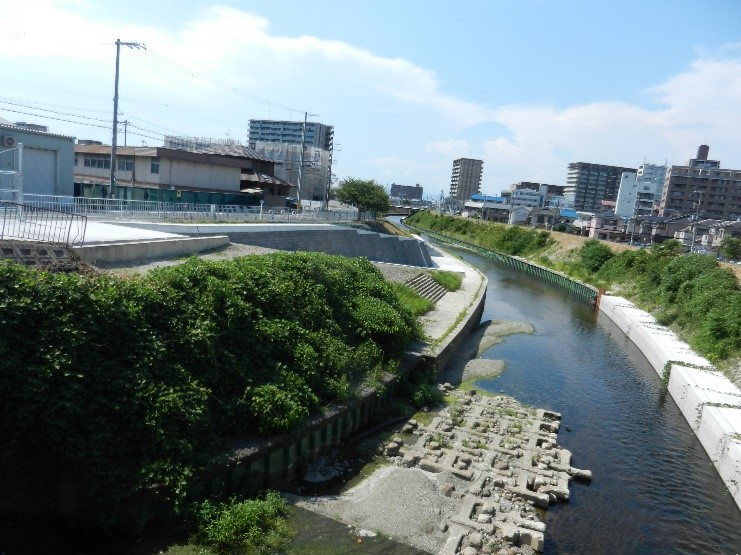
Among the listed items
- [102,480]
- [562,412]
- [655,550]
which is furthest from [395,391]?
[102,480]

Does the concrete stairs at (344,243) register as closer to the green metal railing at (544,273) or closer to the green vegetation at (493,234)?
the green metal railing at (544,273)

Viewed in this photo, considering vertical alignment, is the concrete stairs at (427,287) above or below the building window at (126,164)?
below

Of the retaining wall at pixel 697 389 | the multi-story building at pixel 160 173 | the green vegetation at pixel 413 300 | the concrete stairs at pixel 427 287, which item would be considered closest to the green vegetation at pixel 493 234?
the retaining wall at pixel 697 389

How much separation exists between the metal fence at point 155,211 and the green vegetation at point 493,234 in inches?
1348

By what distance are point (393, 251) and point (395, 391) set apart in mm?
28215

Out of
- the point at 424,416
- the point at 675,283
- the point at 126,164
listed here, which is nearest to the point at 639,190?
the point at 675,283

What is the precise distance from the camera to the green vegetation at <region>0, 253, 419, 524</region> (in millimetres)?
9445

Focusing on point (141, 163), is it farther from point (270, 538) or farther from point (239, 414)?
point (270, 538)

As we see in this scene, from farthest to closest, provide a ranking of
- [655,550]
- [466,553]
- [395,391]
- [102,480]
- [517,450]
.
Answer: [395,391] < [517,450] < [655,550] < [466,553] < [102,480]

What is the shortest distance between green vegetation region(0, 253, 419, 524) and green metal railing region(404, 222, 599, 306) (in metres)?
36.0

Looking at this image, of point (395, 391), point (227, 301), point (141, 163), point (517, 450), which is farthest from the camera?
point (141, 163)

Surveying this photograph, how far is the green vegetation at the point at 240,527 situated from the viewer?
9.67 meters

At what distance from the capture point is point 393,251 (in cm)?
4634

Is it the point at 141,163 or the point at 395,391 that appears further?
the point at 141,163
